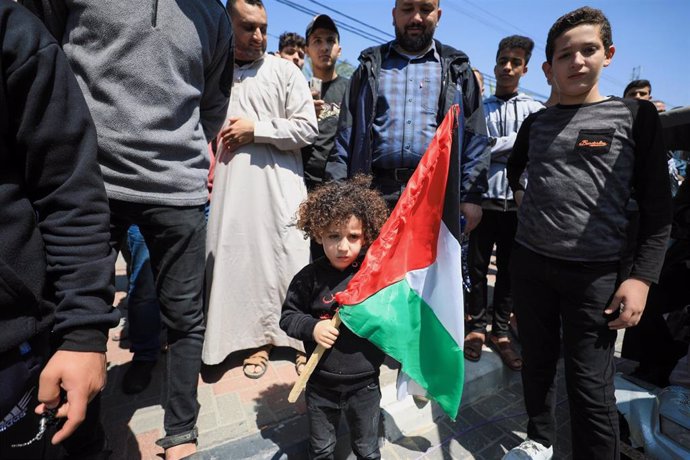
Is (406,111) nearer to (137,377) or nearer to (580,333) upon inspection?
(580,333)

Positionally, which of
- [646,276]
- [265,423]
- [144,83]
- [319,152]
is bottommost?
[265,423]

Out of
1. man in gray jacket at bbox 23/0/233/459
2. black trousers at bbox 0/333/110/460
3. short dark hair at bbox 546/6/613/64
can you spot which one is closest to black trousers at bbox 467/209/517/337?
short dark hair at bbox 546/6/613/64

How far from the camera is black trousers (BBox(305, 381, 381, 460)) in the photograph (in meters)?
1.66

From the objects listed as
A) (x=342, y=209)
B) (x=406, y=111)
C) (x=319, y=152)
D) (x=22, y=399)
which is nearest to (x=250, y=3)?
(x=319, y=152)

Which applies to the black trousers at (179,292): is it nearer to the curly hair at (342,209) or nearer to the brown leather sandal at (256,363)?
the curly hair at (342,209)

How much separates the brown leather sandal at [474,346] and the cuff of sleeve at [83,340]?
257 cm

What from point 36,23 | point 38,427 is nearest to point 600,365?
point 38,427

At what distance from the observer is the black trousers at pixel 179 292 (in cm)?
177

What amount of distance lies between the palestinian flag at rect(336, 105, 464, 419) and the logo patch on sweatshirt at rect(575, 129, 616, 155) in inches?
24.6

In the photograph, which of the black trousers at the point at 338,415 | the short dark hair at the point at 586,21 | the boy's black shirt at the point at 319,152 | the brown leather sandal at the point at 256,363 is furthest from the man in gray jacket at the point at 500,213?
the brown leather sandal at the point at 256,363

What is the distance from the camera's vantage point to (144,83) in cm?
157

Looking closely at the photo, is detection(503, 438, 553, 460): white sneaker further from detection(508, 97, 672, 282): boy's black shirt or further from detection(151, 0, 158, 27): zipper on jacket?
detection(151, 0, 158, 27): zipper on jacket

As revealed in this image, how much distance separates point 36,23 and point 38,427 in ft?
3.38

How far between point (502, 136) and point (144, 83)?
8.97ft
